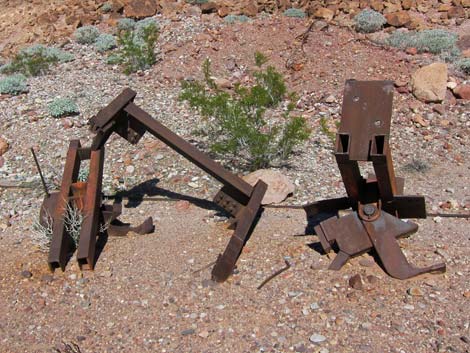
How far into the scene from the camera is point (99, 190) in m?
5.32

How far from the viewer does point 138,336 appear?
170 inches

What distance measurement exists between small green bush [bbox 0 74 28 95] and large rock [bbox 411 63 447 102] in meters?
5.68

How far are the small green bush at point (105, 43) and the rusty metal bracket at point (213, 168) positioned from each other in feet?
21.0

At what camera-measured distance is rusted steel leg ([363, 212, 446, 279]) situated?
4.62m

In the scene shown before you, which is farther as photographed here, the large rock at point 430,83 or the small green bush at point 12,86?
the small green bush at point 12,86

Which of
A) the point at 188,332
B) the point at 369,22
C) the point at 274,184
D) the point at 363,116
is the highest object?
the point at 363,116

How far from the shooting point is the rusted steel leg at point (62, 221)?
16.6 ft

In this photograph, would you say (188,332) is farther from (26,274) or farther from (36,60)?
(36,60)

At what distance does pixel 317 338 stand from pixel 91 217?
6.95ft

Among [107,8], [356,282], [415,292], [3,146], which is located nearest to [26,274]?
[356,282]

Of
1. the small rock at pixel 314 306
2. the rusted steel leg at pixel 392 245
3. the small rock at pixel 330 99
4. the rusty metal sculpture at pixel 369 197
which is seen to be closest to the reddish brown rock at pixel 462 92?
the small rock at pixel 330 99

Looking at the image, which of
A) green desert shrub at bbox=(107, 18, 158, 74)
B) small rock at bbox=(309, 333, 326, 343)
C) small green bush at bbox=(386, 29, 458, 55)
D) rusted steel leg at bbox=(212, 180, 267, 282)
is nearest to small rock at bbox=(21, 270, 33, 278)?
rusted steel leg at bbox=(212, 180, 267, 282)

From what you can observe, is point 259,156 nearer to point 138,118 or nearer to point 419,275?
point 138,118

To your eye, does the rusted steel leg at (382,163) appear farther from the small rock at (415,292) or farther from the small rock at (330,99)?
the small rock at (330,99)
